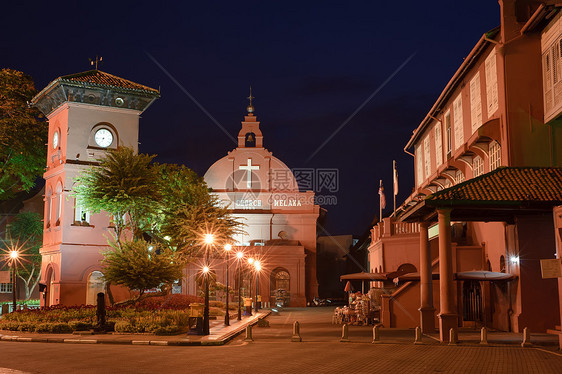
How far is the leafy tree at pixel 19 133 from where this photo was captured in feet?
141

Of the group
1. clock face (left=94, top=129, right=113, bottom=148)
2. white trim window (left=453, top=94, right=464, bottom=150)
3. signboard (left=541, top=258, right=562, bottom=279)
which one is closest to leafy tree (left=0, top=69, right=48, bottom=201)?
clock face (left=94, top=129, right=113, bottom=148)

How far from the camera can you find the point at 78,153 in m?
43.5

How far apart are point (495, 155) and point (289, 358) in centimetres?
1488

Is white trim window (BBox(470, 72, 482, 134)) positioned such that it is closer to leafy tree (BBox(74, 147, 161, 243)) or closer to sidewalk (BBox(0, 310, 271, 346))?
sidewalk (BBox(0, 310, 271, 346))

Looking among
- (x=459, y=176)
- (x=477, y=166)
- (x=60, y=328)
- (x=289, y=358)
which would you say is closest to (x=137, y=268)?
(x=60, y=328)

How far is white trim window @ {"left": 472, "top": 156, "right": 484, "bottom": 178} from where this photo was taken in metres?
30.2

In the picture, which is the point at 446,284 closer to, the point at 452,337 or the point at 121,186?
the point at 452,337

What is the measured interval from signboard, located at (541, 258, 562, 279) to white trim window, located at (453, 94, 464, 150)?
1390cm

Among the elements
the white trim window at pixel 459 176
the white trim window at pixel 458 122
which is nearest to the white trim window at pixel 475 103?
the white trim window at pixel 458 122

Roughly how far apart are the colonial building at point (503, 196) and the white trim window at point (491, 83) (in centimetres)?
4

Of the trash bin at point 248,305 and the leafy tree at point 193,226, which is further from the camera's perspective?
the trash bin at point 248,305

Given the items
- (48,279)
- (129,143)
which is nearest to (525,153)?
(129,143)

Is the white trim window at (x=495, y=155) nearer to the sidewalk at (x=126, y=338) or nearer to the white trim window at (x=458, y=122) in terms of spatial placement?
the white trim window at (x=458, y=122)

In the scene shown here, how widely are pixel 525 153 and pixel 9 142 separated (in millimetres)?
33781
